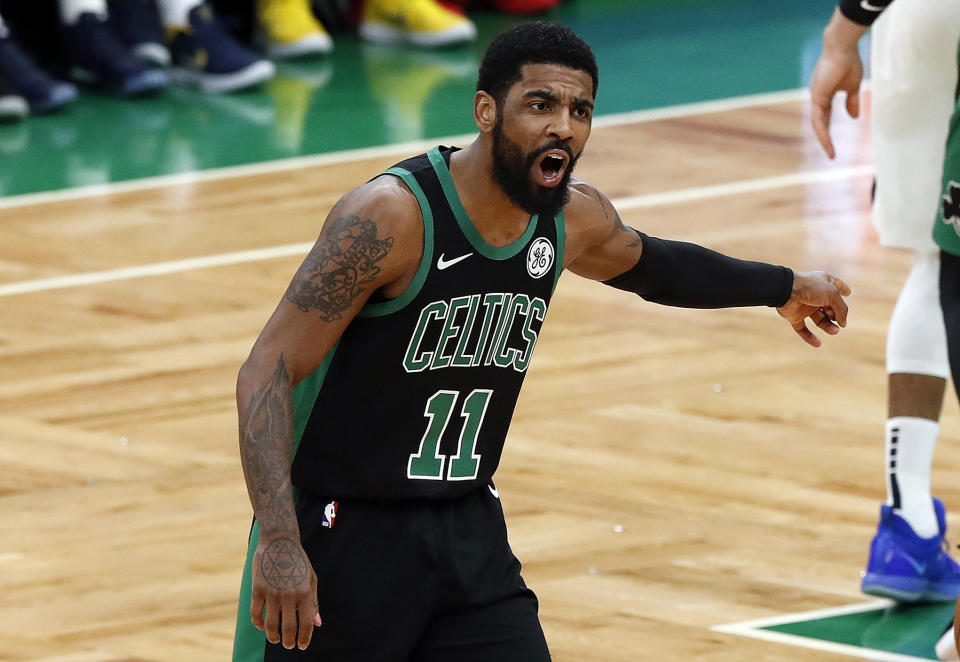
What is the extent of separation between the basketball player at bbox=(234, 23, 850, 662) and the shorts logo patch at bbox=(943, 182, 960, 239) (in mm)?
799

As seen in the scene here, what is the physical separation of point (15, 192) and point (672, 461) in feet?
10.7

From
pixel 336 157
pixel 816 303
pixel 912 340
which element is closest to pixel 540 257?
pixel 816 303

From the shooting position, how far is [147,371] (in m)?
5.41

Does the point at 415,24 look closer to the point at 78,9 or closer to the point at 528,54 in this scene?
the point at 78,9

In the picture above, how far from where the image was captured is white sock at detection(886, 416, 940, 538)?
159 inches

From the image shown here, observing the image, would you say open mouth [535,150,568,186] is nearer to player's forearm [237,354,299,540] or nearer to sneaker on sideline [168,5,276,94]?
player's forearm [237,354,299,540]

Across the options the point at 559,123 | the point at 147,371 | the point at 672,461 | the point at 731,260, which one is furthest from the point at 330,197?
the point at 559,123

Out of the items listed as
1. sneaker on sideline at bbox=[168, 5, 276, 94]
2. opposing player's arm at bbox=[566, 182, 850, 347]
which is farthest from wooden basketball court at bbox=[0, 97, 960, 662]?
sneaker on sideline at bbox=[168, 5, 276, 94]

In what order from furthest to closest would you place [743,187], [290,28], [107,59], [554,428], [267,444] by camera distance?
1. [290,28]
2. [107,59]
3. [743,187]
4. [554,428]
5. [267,444]

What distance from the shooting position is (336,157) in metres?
7.59

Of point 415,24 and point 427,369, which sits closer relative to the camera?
point 427,369

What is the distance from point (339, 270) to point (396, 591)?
1.60ft

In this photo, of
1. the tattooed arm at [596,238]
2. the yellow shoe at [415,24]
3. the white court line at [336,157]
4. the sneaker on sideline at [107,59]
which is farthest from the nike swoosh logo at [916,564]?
the yellow shoe at [415,24]

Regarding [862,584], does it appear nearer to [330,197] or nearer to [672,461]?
[672,461]
